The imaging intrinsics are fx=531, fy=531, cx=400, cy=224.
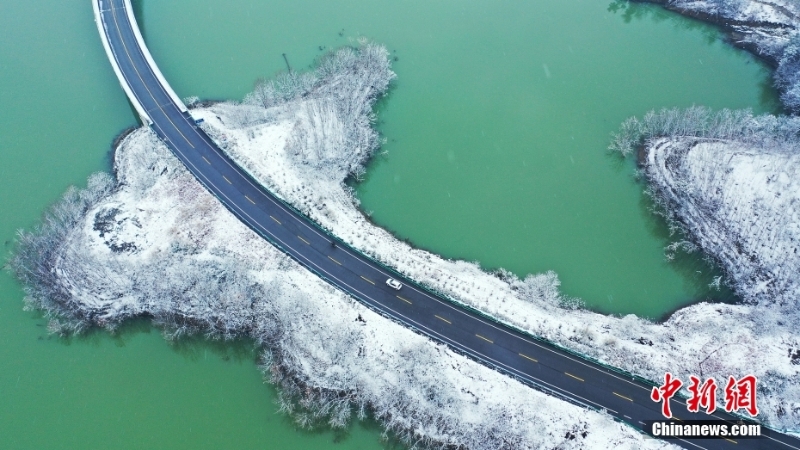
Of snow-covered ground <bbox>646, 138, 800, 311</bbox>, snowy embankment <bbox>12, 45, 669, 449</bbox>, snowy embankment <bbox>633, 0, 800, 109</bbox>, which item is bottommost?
snowy embankment <bbox>12, 45, 669, 449</bbox>

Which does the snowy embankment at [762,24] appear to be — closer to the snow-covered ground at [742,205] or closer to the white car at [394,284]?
the snow-covered ground at [742,205]

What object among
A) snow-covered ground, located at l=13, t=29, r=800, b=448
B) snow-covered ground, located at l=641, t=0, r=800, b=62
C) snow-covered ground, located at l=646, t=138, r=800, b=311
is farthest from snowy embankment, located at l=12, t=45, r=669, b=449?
snow-covered ground, located at l=641, t=0, r=800, b=62

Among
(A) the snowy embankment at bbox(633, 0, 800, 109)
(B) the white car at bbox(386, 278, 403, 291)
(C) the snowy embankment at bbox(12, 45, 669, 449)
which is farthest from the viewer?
(A) the snowy embankment at bbox(633, 0, 800, 109)

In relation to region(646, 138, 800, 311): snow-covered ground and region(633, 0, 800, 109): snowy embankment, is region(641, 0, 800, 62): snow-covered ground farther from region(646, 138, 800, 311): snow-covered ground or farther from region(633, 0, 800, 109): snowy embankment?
region(646, 138, 800, 311): snow-covered ground

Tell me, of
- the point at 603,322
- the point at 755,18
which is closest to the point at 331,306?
the point at 603,322

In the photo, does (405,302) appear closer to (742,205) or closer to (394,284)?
(394,284)

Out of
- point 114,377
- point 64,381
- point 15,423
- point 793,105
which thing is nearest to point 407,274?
→ point 114,377
